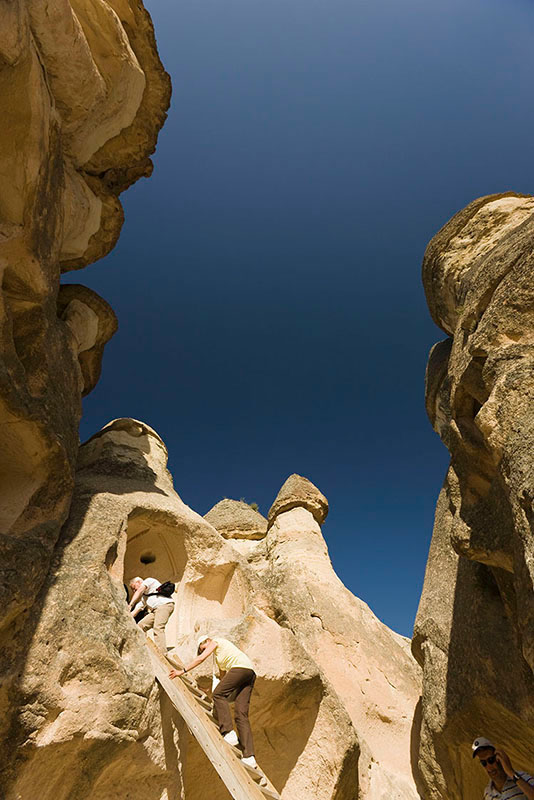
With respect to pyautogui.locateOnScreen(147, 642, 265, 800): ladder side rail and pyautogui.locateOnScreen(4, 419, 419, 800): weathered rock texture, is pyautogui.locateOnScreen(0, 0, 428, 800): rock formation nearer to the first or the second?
pyautogui.locateOnScreen(4, 419, 419, 800): weathered rock texture

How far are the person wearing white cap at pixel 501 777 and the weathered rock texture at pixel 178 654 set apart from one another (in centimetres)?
337

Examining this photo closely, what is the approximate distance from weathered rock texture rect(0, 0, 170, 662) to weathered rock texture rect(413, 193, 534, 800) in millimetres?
5251

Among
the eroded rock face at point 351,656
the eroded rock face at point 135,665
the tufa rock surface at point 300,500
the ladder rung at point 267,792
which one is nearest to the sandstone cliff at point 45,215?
the eroded rock face at point 135,665

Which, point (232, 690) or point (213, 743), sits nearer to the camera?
point (213, 743)

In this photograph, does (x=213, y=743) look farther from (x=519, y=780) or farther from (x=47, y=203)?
(x=47, y=203)

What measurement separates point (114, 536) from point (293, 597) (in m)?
6.03

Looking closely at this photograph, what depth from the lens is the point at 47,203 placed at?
745 centimetres

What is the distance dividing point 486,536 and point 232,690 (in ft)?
11.2

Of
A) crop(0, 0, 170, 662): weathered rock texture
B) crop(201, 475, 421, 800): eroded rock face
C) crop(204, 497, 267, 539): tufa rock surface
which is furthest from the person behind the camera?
crop(204, 497, 267, 539): tufa rock surface

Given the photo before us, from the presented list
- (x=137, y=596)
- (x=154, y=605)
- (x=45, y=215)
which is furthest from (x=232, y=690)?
(x=45, y=215)

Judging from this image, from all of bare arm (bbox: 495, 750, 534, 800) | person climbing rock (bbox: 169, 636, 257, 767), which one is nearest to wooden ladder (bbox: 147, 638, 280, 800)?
person climbing rock (bbox: 169, 636, 257, 767)

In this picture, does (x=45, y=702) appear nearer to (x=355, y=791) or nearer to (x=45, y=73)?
(x=355, y=791)

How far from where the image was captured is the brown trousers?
498cm

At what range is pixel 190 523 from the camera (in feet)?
29.9
